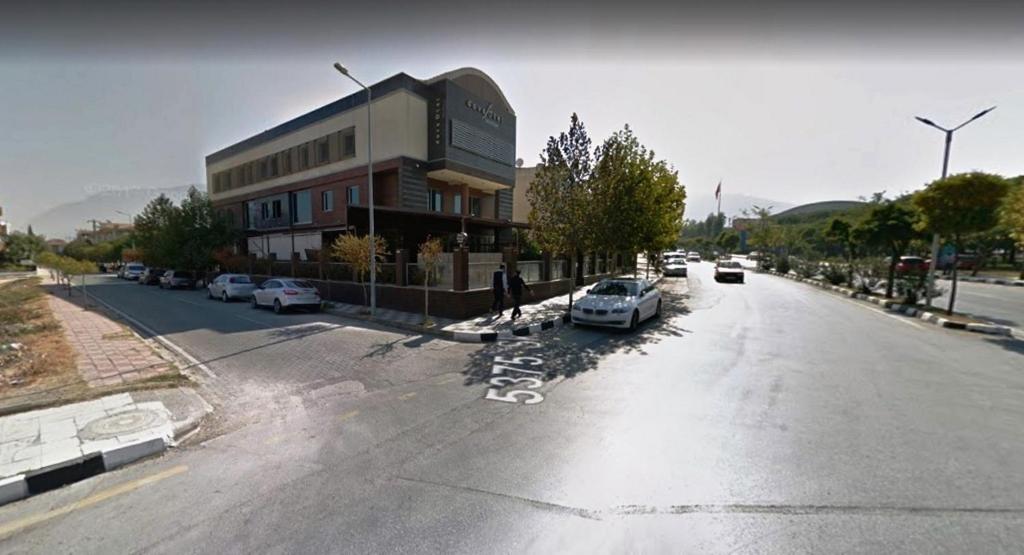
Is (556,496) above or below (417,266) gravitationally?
below

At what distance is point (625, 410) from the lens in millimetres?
5312

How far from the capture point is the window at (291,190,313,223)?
26381 millimetres

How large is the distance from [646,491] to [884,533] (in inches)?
68.7

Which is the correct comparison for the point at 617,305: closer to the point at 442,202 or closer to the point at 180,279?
the point at 442,202

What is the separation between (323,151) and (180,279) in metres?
12.6

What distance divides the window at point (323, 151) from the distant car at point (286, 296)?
12.4 metres

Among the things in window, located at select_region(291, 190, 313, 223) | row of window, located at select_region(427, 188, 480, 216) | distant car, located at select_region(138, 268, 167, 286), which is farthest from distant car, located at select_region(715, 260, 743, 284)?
distant car, located at select_region(138, 268, 167, 286)

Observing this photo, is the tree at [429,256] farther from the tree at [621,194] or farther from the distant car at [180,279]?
the distant car at [180,279]

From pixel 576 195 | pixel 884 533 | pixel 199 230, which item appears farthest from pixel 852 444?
pixel 199 230

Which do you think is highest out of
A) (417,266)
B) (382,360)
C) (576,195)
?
(576,195)

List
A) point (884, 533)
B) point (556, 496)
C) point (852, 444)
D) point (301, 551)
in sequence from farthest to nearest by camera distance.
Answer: point (852, 444)
point (556, 496)
point (884, 533)
point (301, 551)

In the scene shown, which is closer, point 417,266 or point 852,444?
point 852,444

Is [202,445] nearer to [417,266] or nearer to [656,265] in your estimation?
[417,266]

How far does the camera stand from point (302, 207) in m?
27.0
